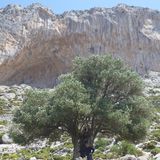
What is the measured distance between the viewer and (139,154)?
4331 cm

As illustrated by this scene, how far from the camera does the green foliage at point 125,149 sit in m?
44.0

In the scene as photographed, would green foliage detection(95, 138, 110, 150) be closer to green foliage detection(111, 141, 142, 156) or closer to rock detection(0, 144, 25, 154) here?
green foliage detection(111, 141, 142, 156)

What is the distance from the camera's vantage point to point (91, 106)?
3709 centimetres

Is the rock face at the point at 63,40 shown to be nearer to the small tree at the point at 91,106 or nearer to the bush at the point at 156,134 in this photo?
the bush at the point at 156,134

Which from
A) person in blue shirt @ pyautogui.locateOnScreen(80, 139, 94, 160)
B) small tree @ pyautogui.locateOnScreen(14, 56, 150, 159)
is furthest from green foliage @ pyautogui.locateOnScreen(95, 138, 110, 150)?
person in blue shirt @ pyautogui.locateOnScreen(80, 139, 94, 160)

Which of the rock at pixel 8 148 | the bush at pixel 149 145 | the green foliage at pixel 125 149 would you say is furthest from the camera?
the rock at pixel 8 148

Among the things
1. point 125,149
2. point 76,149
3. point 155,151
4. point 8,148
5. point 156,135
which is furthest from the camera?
point 8,148

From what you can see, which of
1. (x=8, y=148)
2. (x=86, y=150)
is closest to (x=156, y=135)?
(x=8, y=148)

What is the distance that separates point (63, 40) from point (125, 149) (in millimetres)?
76166

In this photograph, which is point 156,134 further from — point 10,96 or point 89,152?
point 10,96

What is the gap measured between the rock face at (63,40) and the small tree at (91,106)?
77037mm

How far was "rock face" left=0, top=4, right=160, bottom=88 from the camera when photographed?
4594 inches

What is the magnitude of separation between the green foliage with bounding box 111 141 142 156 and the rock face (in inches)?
2815

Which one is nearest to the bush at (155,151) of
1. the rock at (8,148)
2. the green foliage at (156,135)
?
the green foliage at (156,135)
